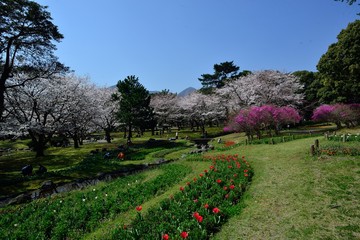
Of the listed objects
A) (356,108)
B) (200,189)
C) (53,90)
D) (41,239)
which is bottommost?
(41,239)

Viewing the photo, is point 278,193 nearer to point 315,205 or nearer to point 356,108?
point 315,205

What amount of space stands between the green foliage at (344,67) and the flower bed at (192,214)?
25.4m

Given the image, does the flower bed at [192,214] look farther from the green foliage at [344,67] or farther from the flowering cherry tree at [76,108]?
the green foliage at [344,67]

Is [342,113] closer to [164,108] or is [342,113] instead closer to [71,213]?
[71,213]

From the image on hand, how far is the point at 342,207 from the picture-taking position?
7.27 meters

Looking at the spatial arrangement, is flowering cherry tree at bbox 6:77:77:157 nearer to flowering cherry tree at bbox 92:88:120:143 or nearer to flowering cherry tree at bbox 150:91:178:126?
flowering cherry tree at bbox 92:88:120:143

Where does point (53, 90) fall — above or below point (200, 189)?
above

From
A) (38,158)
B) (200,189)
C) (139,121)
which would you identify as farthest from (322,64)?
(38,158)

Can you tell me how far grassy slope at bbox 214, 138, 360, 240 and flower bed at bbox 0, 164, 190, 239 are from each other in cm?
436

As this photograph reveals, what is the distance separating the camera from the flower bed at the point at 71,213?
298 inches

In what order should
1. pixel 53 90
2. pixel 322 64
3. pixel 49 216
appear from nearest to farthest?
1. pixel 49 216
2. pixel 53 90
3. pixel 322 64

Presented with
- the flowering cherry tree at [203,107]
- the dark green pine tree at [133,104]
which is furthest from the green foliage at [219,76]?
the dark green pine tree at [133,104]

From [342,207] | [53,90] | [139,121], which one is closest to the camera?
[342,207]

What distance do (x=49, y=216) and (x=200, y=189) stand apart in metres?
5.73
